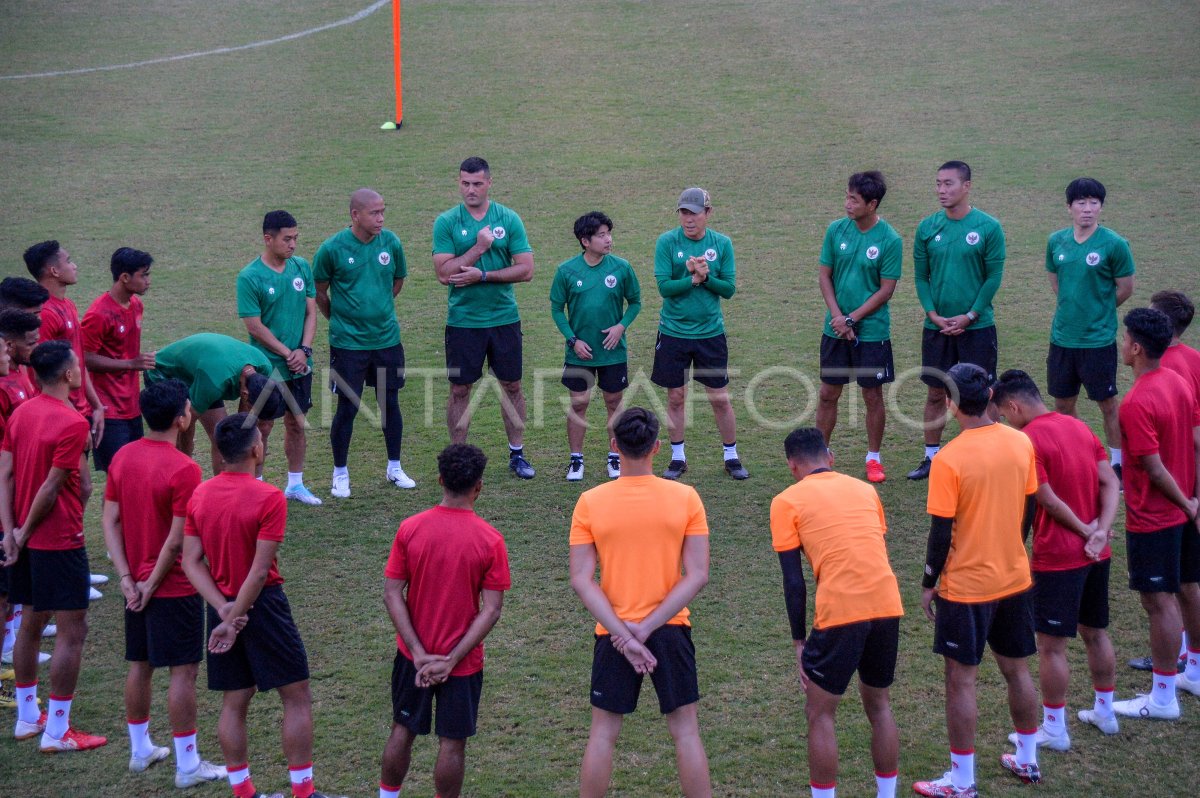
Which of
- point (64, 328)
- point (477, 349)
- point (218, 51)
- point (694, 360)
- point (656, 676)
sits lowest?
point (656, 676)

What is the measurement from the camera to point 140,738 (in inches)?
221

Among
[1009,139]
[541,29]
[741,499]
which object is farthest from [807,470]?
[541,29]

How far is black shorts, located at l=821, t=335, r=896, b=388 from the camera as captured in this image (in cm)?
898

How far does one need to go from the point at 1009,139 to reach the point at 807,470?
1535 cm

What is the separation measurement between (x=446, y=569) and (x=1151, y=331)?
385 centimetres

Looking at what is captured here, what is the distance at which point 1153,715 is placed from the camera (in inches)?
233

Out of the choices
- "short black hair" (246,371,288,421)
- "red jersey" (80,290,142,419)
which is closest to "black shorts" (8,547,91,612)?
"short black hair" (246,371,288,421)

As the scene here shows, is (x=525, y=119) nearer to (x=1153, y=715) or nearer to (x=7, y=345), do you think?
(x=7, y=345)

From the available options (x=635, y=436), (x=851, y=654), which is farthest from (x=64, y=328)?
(x=851, y=654)

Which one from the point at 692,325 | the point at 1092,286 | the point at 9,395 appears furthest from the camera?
the point at 692,325

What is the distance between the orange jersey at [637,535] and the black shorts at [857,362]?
4411mm

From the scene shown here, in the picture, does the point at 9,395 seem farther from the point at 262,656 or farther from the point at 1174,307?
the point at 1174,307

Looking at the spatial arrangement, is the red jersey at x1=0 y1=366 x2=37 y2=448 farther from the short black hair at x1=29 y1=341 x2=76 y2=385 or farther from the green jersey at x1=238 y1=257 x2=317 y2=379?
the green jersey at x1=238 y1=257 x2=317 y2=379

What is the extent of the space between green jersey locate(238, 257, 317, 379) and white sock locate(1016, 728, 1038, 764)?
5653 mm
